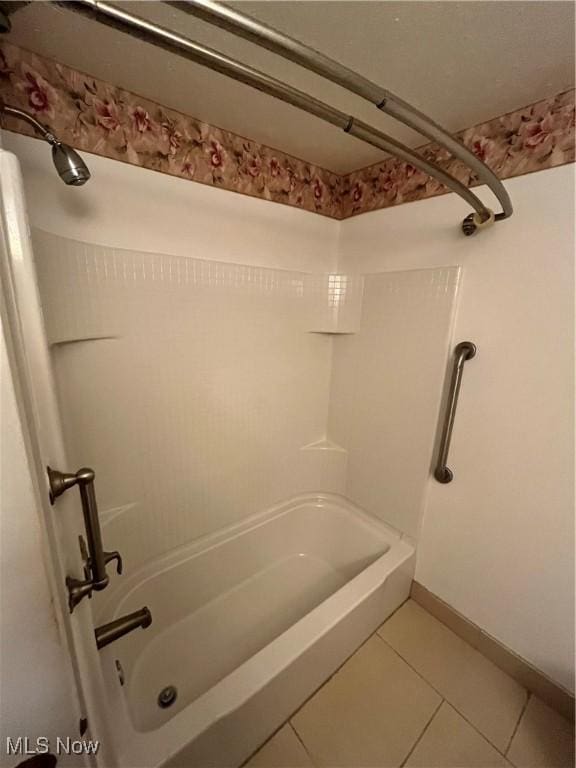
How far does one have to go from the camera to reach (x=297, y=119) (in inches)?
40.9

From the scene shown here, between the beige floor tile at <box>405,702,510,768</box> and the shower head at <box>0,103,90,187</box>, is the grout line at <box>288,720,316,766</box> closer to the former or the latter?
the beige floor tile at <box>405,702,510,768</box>

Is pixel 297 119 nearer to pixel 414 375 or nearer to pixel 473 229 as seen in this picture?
pixel 473 229

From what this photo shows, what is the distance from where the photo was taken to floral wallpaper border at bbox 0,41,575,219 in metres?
0.81

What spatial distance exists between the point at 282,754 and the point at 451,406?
1.25 metres

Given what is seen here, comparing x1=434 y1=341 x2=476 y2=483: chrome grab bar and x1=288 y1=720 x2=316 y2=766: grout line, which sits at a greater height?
x1=434 y1=341 x2=476 y2=483: chrome grab bar

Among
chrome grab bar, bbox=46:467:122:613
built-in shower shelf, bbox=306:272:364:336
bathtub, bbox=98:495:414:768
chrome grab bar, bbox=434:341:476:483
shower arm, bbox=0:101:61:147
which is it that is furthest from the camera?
built-in shower shelf, bbox=306:272:364:336

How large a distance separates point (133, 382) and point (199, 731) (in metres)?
0.99

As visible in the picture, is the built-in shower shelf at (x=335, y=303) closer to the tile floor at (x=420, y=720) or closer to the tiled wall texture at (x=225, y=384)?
the tiled wall texture at (x=225, y=384)

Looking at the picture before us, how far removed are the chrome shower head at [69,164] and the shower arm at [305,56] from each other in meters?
0.49

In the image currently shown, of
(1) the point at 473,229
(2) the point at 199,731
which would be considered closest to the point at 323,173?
(1) the point at 473,229

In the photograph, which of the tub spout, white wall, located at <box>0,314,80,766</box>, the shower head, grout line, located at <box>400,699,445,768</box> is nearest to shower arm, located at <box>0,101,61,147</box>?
the shower head

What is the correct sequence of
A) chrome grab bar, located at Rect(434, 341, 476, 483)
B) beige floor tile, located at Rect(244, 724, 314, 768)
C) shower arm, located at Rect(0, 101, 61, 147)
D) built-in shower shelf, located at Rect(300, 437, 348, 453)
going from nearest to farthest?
shower arm, located at Rect(0, 101, 61, 147)
beige floor tile, located at Rect(244, 724, 314, 768)
chrome grab bar, located at Rect(434, 341, 476, 483)
built-in shower shelf, located at Rect(300, 437, 348, 453)

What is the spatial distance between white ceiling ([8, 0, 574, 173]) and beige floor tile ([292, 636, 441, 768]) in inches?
77.3

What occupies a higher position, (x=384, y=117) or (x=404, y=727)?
(x=384, y=117)
